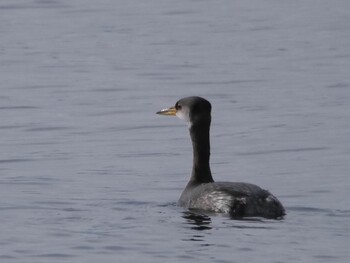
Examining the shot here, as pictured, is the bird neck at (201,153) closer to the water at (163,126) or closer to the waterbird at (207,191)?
the waterbird at (207,191)

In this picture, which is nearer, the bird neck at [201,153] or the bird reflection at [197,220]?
the bird reflection at [197,220]

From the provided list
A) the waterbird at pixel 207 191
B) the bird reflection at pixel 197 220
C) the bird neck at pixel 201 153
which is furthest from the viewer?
the bird neck at pixel 201 153

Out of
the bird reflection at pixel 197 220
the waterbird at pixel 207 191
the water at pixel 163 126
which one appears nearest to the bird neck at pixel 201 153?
the waterbird at pixel 207 191

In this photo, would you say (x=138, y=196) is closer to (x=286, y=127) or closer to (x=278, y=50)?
(x=286, y=127)

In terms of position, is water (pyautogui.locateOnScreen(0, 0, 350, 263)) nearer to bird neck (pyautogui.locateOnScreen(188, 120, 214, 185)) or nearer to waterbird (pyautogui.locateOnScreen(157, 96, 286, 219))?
waterbird (pyautogui.locateOnScreen(157, 96, 286, 219))

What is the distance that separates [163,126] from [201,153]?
6.15m

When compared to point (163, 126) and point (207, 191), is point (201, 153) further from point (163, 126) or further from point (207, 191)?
point (163, 126)

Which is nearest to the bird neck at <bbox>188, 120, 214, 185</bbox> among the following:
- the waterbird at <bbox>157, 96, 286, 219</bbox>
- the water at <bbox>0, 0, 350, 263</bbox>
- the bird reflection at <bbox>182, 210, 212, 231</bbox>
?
the waterbird at <bbox>157, 96, 286, 219</bbox>

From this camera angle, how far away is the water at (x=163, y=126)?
16.9 meters

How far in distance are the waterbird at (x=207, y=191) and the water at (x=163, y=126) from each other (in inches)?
7.9

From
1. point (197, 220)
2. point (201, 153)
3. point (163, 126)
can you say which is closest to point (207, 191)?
point (197, 220)

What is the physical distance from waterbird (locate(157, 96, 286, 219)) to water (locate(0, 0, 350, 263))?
0.65 feet

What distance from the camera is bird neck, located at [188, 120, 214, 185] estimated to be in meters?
19.8

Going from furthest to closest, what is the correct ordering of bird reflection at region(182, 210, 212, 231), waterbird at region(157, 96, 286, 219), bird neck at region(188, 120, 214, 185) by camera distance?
bird neck at region(188, 120, 214, 185), waterbird at region(157, 96, 286, 219), bird reflection at region(182, 210, 212, 231)
